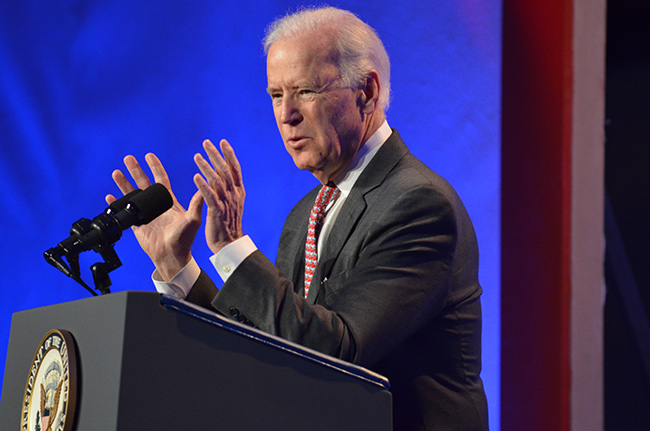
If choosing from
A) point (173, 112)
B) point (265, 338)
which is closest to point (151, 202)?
point (265, 338)

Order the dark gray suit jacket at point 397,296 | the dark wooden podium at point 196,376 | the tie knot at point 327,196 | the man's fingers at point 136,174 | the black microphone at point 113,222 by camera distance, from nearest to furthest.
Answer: the dark wooden podium at point 196,376 → the black microphone at point 113,222 → the dark gray suit jacket at point 397,296 → the man's fingers at point 136,174 → the tie knot at point 327,196

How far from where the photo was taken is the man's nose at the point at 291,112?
5.58 feet

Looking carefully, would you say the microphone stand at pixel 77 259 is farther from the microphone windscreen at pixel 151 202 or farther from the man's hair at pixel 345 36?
the man's hair at pixel 345 36

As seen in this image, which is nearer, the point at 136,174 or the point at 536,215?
the point at 136,174

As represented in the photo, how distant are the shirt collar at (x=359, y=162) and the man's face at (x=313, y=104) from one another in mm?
22

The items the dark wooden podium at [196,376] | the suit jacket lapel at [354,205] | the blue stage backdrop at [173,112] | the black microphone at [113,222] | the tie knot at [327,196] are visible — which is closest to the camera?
the dark wooden podium at [196,376]

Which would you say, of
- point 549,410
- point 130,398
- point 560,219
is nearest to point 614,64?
point 560,219

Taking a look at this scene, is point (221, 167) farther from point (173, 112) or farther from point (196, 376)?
point (173, 112)

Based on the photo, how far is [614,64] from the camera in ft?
9.80

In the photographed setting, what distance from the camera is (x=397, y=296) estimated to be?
4.44ft

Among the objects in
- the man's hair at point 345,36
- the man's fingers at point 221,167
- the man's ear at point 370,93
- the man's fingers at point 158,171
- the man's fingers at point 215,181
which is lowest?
the man's fingers at point 215,181

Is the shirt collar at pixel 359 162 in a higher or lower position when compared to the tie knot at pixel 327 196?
higher

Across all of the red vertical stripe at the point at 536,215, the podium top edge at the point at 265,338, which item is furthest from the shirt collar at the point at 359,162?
the red vertical stripe at the point at 536,215

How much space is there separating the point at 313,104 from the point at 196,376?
0.93m
